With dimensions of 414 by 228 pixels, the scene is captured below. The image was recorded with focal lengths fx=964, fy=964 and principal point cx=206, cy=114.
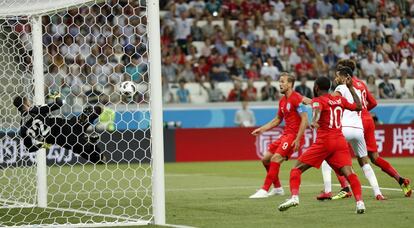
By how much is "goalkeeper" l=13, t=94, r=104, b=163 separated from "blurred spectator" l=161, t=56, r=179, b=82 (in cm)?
1281

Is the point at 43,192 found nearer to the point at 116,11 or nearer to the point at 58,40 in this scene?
the point at 58,40

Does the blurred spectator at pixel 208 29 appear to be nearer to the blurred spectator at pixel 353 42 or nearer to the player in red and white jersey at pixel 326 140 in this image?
the blurred spectator at pixel 353 42

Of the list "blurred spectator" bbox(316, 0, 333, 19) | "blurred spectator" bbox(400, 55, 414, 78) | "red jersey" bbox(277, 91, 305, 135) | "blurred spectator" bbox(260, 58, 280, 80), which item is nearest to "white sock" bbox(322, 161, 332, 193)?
"red jersey" bbox(277, 91, 305, 135)

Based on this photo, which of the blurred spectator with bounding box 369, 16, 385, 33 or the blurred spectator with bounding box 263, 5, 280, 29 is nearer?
the blurred spectator with bounding box 263, 5, 280, 29

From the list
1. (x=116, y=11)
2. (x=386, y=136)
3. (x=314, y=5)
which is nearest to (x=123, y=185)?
(x=116, y=11)

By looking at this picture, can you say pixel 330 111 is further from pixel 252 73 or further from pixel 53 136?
pixel 252 73

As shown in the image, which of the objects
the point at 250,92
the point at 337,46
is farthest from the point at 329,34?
the point at 250,92

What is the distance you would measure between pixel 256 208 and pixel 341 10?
20.2 metres

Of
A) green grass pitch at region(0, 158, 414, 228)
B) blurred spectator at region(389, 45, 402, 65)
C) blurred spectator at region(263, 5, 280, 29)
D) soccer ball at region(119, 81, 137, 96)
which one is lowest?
green grass pitch at region(0, 158, 414, 228)

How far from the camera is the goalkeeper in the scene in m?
12.5

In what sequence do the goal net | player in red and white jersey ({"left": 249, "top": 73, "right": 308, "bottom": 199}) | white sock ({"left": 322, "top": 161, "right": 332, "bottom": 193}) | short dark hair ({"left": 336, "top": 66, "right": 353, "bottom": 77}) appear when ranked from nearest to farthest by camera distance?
the goal net → short dark hair ({"left": 336, "top": 66, "right": 353, "bottom": 77}) → white sock ({"left": 322, "top": 161, "right": 332, "bottom": 193}) → player in red and white jersey ({"left": 249, "top": 73, "right": 308, "bottom": 199})

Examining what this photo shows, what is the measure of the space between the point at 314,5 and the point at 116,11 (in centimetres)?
801

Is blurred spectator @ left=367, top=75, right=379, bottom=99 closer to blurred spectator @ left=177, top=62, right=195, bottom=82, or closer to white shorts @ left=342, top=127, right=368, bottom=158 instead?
blurred spectator @ left=177, top=62, right=195, bottom=82

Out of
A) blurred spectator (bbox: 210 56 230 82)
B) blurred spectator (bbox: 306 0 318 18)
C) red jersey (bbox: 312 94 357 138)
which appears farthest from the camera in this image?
blurred spectator (bbox: 306 0 318 18)
